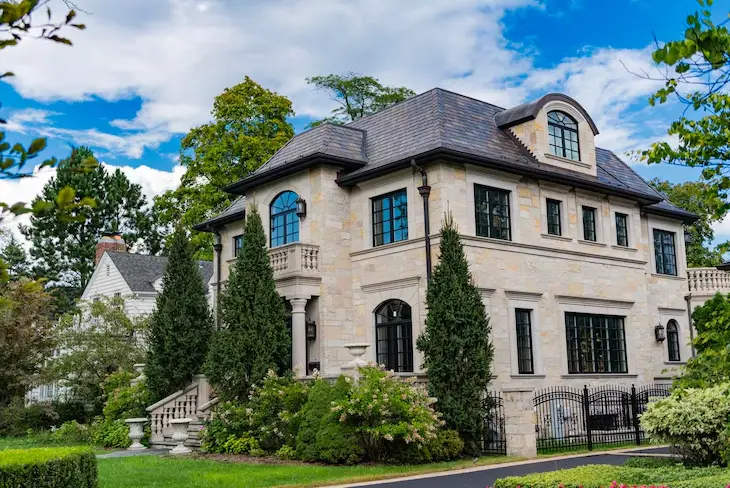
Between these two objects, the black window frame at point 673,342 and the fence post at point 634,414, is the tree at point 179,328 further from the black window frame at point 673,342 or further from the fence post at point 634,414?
the black window frame at point 673,342

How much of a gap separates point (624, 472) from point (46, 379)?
22.4m

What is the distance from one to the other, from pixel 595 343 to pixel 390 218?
729 cm

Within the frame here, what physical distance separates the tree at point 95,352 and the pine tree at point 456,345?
14.4 m

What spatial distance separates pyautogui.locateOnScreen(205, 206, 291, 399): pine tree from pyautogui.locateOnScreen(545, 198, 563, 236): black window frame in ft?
26.6

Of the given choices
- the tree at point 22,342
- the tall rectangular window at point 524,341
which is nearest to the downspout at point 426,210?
the tall rectangular window at point 524,341

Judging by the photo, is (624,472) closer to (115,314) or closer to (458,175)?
(458,175)

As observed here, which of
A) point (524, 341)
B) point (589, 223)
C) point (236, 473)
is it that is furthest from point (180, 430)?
point (589, 223)

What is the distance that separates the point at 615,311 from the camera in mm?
23141

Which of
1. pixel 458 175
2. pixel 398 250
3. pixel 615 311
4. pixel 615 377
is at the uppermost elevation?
pixel 458 175

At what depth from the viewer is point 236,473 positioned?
13.9 meters

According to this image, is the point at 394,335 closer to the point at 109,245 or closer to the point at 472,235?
the point at 472,235

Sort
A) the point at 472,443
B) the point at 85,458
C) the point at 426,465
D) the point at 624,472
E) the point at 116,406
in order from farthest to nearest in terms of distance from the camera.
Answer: the point at 116,406 → the point at 472,443 → the point at 426,465 → the point at 85,458 → the point at 624,472

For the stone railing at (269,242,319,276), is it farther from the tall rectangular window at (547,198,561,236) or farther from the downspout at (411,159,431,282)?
the tall rectangular window at (547,198,561,236)

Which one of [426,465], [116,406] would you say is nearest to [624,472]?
[426,465]
